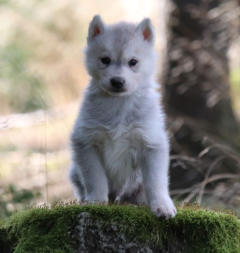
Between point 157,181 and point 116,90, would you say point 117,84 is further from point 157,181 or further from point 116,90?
point 157,181

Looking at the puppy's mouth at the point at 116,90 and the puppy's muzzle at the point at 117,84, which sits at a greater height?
the puppy's muzzle at the point at 117,84

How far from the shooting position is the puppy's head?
365 centimetres

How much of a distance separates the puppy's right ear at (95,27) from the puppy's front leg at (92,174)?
3.21 ft

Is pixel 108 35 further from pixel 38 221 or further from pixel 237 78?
pixel 237 78

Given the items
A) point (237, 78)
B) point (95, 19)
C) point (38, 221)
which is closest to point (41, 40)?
point (237, 78)

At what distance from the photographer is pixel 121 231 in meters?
3.12

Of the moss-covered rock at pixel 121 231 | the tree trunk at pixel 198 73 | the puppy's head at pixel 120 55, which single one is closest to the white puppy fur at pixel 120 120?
the puppy's head at pixel 120 55

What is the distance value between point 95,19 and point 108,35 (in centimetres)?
21

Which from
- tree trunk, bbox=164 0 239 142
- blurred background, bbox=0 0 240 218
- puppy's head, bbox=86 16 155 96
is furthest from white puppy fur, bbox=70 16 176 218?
tree trunk, bbox=164 0 239 142

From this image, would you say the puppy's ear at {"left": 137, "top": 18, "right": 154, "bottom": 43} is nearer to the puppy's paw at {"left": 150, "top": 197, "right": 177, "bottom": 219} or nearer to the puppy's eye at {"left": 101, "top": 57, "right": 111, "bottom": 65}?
the puppy's eye at {"left": 101, "top": 57, "right": 111, "bottom": 65}

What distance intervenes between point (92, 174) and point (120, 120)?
0.48 m

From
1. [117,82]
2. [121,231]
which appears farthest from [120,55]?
[121,231]

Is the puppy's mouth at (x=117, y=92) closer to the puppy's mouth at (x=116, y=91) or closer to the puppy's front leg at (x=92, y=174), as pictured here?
the puppy's mouth at (x=116, y=91)

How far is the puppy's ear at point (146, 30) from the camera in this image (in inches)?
→ 154
